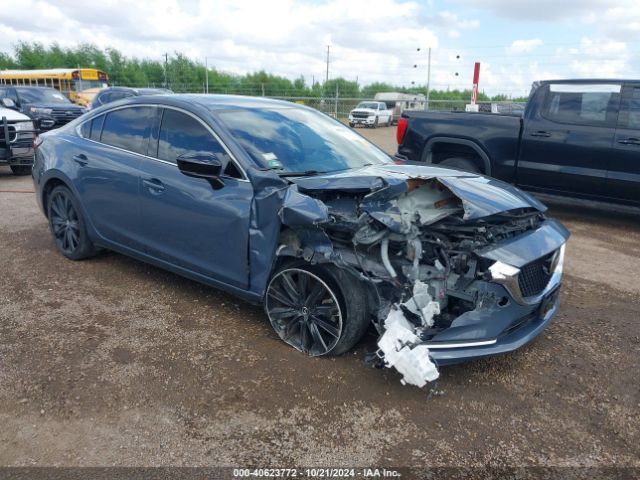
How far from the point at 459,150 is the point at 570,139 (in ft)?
4.77

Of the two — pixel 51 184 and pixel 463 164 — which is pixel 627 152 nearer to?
pixel 463 164

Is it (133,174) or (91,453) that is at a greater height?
(133,174)

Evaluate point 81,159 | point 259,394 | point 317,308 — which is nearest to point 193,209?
point 317,308

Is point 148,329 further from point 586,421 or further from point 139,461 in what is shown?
point 586,421

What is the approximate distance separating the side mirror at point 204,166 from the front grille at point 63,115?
12920 millimetres

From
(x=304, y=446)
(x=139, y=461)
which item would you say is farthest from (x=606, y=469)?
(x=139, y=461)

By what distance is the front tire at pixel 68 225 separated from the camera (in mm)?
4980

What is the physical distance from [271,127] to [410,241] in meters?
1.60

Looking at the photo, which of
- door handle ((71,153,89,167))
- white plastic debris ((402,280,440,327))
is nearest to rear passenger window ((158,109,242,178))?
door handle ((71,153,89,167))

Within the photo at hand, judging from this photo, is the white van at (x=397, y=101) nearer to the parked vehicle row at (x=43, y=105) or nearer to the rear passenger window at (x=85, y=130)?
the parked vehicle row at (x=43, y=105)

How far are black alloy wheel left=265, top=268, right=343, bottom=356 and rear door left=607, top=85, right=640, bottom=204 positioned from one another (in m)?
5.12

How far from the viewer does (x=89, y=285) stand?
466 centimetres

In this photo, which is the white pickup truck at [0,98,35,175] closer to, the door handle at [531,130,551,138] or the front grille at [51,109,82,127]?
the front grille at [51,109,82,127]

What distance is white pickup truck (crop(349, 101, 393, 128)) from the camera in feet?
102
